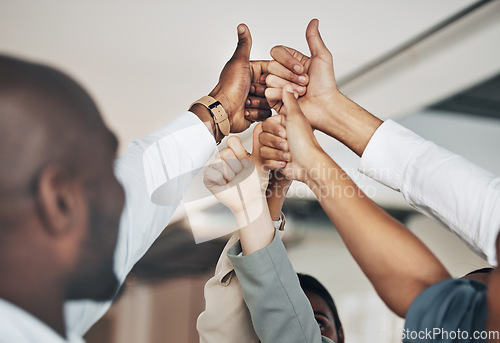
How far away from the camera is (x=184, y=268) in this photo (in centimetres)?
96

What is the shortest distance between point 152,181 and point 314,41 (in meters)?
0.47

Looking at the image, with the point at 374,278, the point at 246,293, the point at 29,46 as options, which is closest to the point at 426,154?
the point at 374,278

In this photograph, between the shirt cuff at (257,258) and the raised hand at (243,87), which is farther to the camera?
the raised hand at (243,87)

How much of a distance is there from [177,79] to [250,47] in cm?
17

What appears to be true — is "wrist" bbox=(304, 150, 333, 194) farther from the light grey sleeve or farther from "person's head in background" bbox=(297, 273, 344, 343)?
"person's head in background" bbox=(297, 273, 344, 343)

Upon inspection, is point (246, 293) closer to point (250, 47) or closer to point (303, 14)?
point (250, 47)

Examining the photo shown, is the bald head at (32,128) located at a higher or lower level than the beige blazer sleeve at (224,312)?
higher

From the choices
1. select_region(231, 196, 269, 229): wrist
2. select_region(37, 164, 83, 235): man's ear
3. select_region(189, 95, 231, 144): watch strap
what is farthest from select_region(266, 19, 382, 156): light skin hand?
select_region(37, 164, 83, 235): man's ear

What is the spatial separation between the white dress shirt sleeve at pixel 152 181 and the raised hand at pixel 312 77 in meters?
0.21

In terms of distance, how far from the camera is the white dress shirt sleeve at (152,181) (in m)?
0.76

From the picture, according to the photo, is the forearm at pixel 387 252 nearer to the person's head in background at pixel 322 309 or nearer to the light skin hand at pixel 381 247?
A: the light skin hand at pixel 381 247

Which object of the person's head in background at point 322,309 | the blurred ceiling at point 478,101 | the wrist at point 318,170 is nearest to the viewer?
the wrist at point 318,170

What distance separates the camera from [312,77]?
104cm

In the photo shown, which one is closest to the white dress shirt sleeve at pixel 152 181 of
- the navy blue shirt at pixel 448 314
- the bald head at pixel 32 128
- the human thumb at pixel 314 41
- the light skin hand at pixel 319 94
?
the bald head at pixel 32 128
